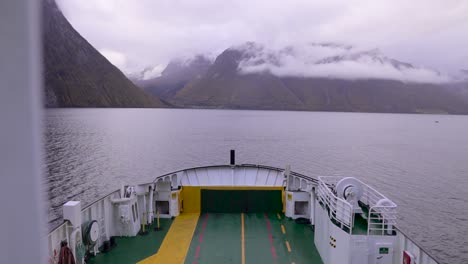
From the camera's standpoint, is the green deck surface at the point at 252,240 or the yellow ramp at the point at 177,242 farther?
the green deck surface at the point at 252,240

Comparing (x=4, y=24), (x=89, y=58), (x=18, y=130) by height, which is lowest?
(x=18, y=130)

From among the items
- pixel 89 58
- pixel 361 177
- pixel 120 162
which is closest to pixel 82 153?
pixel 120 162

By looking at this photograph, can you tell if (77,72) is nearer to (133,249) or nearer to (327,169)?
(327,169)

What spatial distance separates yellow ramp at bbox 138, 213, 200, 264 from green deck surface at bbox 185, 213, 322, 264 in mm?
215

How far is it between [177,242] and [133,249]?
134 cm

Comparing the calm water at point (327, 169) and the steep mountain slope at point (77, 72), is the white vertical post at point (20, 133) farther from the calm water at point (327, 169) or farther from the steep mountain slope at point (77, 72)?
the steep mountain slope at point (77, 72)

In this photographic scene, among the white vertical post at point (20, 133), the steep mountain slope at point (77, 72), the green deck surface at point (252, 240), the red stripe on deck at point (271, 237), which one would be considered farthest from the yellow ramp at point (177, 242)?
the steep mountain slope at point (77, 72)

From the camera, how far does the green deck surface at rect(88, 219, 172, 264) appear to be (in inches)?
353

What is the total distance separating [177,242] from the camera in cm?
1013

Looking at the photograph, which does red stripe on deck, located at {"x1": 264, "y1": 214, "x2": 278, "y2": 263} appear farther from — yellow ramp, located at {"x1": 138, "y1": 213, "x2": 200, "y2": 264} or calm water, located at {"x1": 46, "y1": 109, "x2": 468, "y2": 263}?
calm water, located at {"x1": 46, "y1": 109, "x2": 468, "y2": 263}

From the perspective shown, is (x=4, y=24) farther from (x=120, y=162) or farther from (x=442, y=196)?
(x=120, y=162)

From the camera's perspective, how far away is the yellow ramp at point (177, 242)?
29.7 ft

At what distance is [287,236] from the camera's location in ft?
35.0

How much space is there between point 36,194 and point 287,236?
10.6 meters
